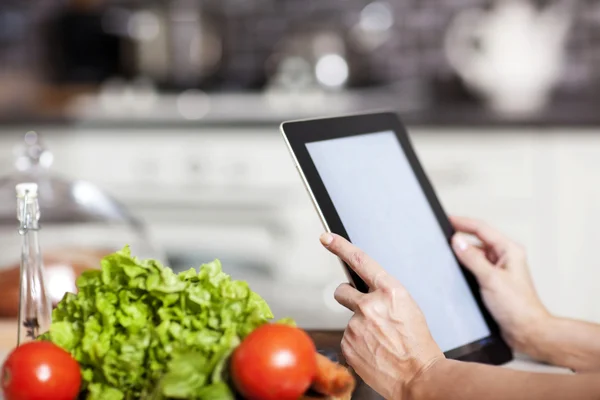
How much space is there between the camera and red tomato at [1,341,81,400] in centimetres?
73

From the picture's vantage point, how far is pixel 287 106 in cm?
287

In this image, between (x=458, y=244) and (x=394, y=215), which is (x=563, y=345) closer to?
(x=458, y=244)

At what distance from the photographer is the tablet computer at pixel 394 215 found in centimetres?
98

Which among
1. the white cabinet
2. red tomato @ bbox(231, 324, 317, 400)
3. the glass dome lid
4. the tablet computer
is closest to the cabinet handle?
the white cabinet

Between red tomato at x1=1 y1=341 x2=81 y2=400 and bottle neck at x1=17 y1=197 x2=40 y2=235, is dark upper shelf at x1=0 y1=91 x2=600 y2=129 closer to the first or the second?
bottle neck at x1=17 y1=197 x2=40 y2=235

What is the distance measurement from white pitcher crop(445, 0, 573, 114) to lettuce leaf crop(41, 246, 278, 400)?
218 centimetres

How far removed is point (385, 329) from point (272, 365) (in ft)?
0.88

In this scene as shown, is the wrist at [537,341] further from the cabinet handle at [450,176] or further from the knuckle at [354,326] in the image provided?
the cabinet handle at [450,176]

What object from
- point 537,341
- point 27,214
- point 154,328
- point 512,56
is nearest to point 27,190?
point 27,214

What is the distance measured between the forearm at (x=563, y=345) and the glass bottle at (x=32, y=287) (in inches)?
24.1

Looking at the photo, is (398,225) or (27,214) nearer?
(27,214)

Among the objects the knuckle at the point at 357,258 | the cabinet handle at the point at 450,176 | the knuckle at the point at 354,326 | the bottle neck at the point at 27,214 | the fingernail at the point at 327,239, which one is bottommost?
the knuckle at the point at 354,326

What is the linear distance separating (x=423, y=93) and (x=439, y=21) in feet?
0.94

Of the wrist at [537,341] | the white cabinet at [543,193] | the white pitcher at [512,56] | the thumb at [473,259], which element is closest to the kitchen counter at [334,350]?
the wrist at [537,341]
